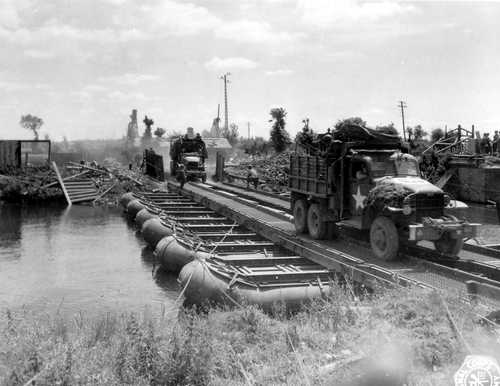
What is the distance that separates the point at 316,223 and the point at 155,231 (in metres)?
6.52

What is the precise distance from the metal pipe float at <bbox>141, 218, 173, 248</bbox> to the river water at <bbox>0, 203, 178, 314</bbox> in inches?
29.1

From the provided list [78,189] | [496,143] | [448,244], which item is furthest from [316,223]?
[78,189]

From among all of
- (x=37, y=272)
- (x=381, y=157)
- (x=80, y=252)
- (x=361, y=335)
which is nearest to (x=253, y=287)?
(x=361, y=335)

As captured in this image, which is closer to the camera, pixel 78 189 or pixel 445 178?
pixel 445 178

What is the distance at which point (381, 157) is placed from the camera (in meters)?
12.8

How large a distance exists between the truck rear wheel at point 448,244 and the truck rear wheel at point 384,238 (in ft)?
3.49

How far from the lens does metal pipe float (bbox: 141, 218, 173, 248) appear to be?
18.4 metres

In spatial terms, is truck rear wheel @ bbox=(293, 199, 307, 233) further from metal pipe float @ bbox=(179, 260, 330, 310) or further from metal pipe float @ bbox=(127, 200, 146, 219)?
metal pipe float @ bbox=(127, 200, 146, 219)

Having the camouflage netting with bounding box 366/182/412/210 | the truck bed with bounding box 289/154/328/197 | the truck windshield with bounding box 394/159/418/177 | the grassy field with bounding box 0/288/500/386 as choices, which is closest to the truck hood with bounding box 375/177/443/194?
the camouflage netting with bounding box 366/182/412/210

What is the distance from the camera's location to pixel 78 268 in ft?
→ 56.3

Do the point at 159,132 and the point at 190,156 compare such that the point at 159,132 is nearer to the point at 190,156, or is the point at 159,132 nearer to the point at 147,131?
the point at 147,131

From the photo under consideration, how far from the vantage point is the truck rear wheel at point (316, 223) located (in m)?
14.2

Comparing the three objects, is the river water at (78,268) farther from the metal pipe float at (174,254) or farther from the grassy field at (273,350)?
the grassy field at (273,350)

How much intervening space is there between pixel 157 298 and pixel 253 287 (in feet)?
13.8
